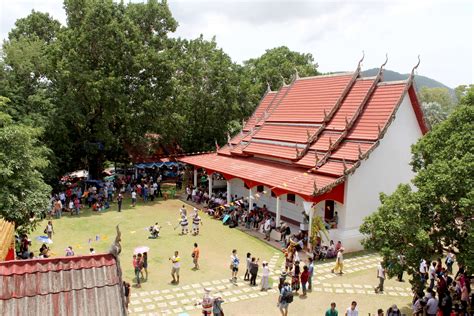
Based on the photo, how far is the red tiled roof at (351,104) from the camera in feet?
74.2

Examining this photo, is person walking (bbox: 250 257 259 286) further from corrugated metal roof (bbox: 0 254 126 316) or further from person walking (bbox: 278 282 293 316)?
corrugated metal roof (bbox: 0 254 126 316)

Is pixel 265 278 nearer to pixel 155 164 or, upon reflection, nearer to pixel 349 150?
pixel 349 150

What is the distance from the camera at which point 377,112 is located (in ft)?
70.9

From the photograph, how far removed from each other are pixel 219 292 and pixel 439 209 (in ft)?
26.0

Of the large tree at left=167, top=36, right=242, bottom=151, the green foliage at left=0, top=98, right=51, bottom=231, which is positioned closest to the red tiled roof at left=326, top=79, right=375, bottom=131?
the large tree at left=167, top=36, right=242, bottom=151

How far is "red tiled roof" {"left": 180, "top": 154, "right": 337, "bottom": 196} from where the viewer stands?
20.2 m

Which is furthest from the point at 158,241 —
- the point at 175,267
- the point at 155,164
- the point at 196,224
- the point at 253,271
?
the point at 155,164

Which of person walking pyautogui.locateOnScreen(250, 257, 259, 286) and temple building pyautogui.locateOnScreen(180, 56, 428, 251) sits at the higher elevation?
temple building pyautogui.locateOnScreen(180, 56, 428, 251)

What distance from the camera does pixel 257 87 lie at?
3997cm

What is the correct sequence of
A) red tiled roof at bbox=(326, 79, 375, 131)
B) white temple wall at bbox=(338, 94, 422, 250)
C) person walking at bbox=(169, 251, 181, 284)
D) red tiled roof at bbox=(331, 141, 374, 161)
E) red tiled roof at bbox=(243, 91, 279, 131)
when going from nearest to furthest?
person walking at bbox=(169, 251, 181, 284)
white temple wall at bbox=(338, 94, 422, 250)
red tiled roof at bbox=(331, 141, 374, 161)
red tiled roof at bbox=(326, 79, 375, 131)
red tiled roof at bbox=(243, 91, 279, 131)

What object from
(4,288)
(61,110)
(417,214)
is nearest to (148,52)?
(61,110)

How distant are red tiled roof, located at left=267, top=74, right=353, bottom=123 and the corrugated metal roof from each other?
771 inches

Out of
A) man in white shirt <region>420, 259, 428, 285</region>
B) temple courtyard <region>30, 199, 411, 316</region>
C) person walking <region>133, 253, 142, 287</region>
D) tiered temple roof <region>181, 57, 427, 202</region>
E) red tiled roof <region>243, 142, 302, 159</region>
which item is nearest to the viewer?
man in white shirt <region>420, 259, 428, 285</region>

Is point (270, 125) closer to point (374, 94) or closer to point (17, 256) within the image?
point (374, 94)
